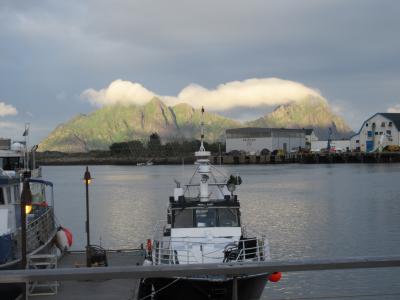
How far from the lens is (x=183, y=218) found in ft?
64.6

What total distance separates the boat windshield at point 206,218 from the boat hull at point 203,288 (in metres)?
2.64

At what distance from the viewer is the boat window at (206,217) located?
19.5m

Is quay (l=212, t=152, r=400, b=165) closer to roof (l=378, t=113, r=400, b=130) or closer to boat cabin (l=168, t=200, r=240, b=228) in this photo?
roof (l=378, t=113, r=400, b=130)

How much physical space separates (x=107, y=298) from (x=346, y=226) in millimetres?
30770

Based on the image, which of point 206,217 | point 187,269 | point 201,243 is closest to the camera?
point 187,269

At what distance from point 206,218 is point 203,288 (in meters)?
3.68

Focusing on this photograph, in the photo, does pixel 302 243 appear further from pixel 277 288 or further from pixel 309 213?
pixel 309 213

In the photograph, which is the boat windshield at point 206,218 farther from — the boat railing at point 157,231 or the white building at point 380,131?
the white building at point 380,131

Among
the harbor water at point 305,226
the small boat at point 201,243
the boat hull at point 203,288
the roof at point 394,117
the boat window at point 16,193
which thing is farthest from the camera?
the roof at point 394,117

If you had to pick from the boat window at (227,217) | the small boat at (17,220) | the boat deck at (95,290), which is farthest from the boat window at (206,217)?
the small boat at (17,220)

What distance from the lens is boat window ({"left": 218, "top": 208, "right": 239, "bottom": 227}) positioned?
1955 cm

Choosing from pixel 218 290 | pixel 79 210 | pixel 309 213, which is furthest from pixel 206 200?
pixel 79 210

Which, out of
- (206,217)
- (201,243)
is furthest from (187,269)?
(206,217)

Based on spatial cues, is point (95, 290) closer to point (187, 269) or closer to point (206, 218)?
point (206, 218)
